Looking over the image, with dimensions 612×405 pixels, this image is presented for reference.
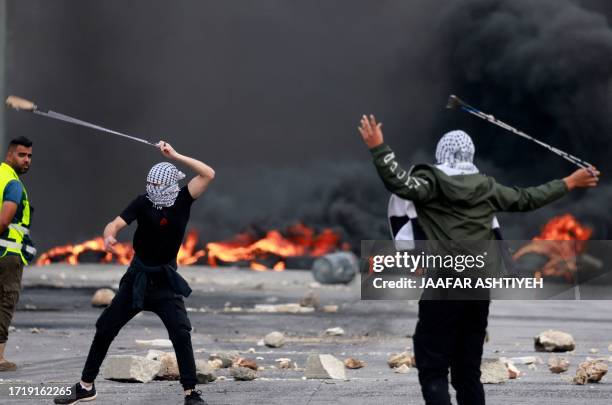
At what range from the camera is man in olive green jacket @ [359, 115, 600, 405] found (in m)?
5.95

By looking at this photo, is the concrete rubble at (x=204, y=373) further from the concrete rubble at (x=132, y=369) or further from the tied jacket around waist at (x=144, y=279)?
the tied jacket around waist at (x=144, y=279)

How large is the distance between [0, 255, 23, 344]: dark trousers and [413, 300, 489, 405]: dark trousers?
4848mm

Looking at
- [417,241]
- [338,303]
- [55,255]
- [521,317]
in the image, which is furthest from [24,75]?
[417,241]

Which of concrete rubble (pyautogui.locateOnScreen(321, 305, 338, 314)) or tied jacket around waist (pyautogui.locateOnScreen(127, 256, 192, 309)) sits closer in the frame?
tied jacket around waist (pyautogui.locateOnScreen(127, 256, 192, 309))

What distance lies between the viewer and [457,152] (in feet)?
20.3

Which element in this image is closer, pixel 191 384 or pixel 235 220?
pixel 191 384

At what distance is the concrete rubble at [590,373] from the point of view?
9.45 metres

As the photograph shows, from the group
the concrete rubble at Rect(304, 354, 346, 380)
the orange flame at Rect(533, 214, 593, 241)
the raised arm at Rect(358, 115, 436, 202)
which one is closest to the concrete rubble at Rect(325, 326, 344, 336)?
the concrete rubble at Rect(304, 354, 346, 380)

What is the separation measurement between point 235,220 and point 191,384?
31.2 metres

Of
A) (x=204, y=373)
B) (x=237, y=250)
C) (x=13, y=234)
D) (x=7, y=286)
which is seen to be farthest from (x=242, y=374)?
(x=237, y=250)

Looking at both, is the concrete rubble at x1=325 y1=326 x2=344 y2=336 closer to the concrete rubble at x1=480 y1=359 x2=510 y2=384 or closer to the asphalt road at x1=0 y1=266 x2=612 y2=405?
the asphalt road at x1=0 y1=266 x2=612 y2=405

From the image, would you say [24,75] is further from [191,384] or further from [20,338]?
[191,384]

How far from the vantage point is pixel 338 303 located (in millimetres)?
21125

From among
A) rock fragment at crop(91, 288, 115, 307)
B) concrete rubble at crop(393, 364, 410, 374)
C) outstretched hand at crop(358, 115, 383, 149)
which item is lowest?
concrete rubble at crop(393, 364, 410, 374)
